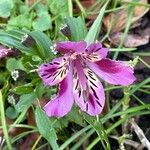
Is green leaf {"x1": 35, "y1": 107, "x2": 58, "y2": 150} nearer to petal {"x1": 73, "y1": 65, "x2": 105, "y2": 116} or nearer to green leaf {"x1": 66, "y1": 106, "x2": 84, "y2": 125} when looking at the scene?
green leaf {"x1": 66, "y1": 106, "x2": 84, "y2": 125}

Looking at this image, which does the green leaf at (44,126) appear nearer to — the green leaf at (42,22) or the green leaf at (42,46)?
the green leaf at (42,46)

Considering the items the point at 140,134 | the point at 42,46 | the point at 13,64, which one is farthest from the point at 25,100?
the point at 140,134

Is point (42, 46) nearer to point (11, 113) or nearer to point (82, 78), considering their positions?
point (82, 78)

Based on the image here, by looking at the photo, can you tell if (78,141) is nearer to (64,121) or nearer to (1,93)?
(64,121)

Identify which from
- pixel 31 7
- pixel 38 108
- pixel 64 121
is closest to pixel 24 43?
pixel 38 108

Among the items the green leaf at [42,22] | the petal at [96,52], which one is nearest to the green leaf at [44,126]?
the petal at [96,52]

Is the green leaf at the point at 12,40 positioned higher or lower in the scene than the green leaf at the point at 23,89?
higher
